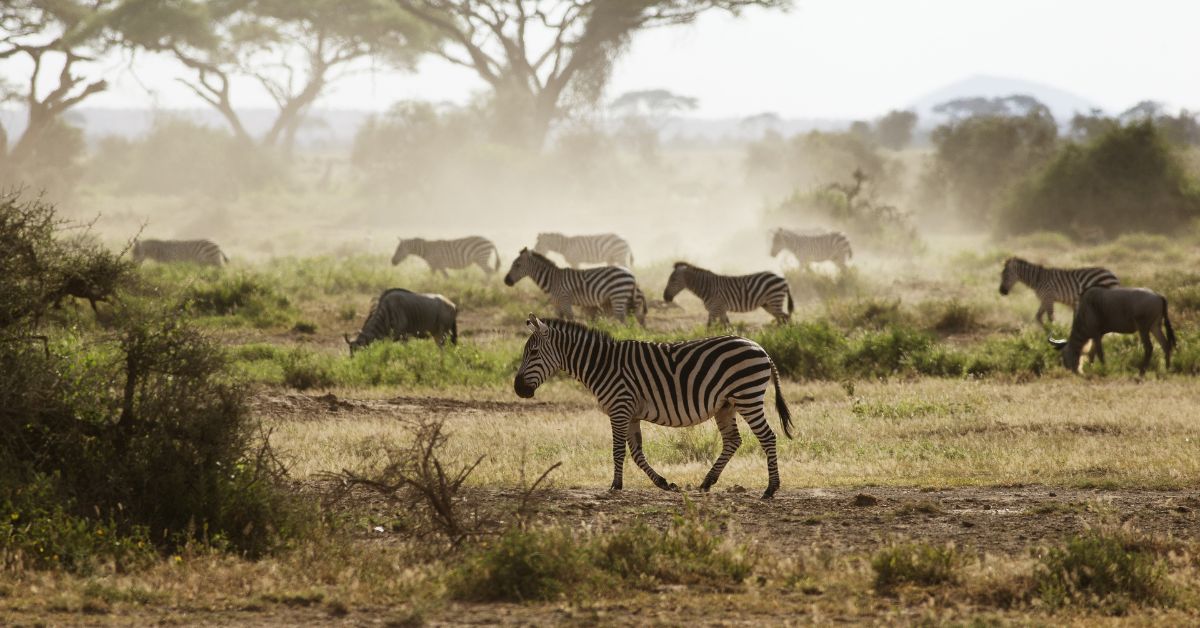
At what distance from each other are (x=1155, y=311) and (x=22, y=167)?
4171cm

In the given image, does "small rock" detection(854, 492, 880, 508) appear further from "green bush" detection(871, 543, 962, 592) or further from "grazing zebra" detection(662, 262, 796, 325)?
"grazing zebra" detection(662, 262, 796, 325)

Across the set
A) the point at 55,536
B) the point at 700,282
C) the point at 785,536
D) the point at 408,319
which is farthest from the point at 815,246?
the point at 55,536

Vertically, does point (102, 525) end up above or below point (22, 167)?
below

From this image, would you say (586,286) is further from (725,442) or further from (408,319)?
(725,442)

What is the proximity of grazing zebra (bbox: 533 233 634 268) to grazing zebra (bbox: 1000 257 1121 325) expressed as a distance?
440 inches

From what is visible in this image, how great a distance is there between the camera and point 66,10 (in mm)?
48375

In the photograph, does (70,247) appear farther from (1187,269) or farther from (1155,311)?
(1187,269)

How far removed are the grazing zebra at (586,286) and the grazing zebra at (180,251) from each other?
1125 cm

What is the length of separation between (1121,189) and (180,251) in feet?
89.3

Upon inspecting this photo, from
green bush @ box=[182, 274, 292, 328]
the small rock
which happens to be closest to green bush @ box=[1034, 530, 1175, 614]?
the small rock

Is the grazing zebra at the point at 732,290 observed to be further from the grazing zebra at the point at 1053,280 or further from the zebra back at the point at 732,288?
the grazing zebra at the point at 1053,280

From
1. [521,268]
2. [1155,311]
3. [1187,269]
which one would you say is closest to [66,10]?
[521,268]

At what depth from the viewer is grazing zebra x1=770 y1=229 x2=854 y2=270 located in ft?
100

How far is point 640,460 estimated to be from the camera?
10203 mm
